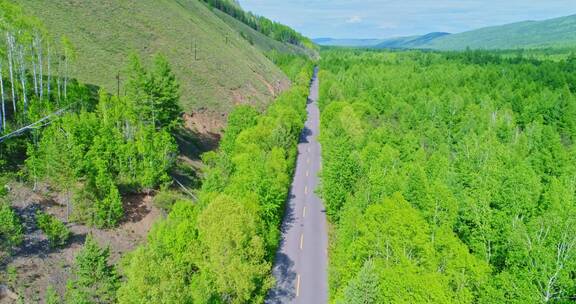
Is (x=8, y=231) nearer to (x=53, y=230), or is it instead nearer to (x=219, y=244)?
(x=53, y=230)

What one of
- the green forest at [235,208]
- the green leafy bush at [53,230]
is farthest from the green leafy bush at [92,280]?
the green leafy bush at [53,230]

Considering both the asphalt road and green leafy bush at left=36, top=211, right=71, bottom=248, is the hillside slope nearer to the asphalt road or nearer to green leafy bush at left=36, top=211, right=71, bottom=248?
the asphalt road

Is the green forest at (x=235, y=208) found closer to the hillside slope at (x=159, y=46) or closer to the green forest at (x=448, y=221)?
the green forest at (x=448, y=221)

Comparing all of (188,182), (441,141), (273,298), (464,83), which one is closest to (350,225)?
(273,298)

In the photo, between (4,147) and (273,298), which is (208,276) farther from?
(4,147)

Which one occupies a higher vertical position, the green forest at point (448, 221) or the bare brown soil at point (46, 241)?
the green forest at point (448, 221)

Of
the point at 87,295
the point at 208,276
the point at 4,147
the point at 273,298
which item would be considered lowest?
the point at 273,298

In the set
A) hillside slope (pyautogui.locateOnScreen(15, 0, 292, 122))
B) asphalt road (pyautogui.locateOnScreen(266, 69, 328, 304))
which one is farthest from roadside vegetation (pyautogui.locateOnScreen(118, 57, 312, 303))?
hillside slope (pyautogui.locateOnScreen(15, 0, 292, 122))
